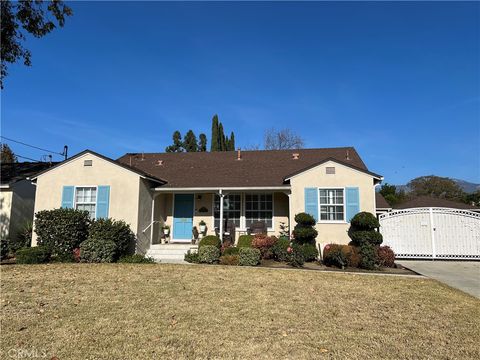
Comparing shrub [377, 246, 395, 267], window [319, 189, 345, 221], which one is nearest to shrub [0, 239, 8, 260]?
window [319, 189, 345, 221]

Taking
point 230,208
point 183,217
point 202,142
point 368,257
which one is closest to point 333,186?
point 368,257

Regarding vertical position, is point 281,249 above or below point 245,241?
below

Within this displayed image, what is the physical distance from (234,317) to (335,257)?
6.40m

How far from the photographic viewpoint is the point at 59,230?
11.8 metres

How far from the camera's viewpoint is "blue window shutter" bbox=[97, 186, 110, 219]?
13.2 metres

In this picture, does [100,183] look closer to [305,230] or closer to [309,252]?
[305,230]

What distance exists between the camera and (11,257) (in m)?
12.6

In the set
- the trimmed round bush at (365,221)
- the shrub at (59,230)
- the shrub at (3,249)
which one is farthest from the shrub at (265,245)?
the shrub at (3,249)

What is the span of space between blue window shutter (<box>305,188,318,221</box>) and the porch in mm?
1507

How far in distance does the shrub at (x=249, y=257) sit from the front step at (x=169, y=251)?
2647 millimetres

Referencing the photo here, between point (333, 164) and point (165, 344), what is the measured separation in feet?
34.8

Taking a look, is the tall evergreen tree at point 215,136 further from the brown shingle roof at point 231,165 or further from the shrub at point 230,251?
the shrub at point 230,251

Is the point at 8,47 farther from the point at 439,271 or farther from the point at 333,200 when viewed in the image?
the point at 439,271

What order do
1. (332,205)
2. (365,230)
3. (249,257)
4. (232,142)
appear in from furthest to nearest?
(232,142), (332,205), (365,230), (249,257)
